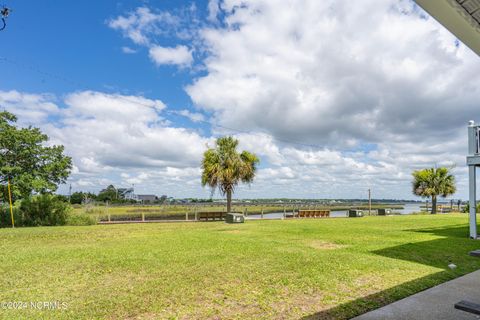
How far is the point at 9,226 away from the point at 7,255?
42.8ft

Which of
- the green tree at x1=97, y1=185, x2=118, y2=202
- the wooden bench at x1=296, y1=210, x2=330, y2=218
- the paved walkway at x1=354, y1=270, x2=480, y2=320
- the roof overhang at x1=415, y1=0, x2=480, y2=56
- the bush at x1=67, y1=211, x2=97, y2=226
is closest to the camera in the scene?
the roof overhang at x1=415, y1=0, x2=480, y2=56

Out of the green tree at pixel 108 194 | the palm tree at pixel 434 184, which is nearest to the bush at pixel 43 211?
the palm tree at pixel 434 184

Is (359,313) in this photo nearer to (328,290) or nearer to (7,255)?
(328,290)

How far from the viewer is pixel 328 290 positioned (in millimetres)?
5312

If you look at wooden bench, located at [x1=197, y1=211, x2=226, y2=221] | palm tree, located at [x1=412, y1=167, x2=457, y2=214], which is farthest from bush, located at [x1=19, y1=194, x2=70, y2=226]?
palm tree, located at [x1=412, y1=167, x2=457, y2=214]

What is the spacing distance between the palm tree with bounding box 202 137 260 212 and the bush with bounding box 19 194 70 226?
9691 millimetres

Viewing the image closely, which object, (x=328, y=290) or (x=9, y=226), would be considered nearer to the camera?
(x=328, y=290)

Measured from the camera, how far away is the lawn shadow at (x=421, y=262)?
14.6ft

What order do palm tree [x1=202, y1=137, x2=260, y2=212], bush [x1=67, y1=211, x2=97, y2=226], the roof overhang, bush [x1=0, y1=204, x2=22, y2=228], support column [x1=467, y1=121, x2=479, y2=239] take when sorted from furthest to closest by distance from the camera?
palm tree [x1=202, y1=137, x2=260, y2=212], bush [x1=67, y1=211, x2=97, y2=226], bush [x1=0, y1=204, x2=22, y2=228], support column [x1=467, y1=121, x2=479, y2=239], the roof overhang

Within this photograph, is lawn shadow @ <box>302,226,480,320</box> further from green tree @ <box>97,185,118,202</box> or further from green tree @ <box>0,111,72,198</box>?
green tree @ <box>97,185,118,202</box>

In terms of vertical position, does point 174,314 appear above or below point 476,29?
below

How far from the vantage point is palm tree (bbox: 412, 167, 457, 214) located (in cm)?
3241

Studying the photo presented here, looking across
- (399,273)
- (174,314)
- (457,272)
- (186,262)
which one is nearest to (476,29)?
(174,314)

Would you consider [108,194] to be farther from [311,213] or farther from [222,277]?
[222,277]
